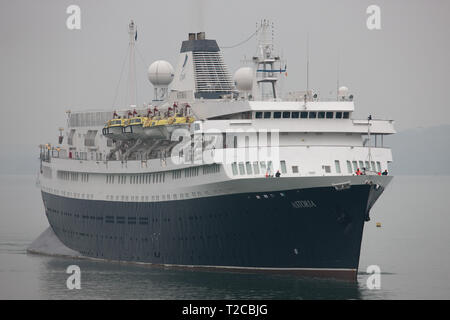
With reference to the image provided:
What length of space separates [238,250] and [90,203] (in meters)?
20.4

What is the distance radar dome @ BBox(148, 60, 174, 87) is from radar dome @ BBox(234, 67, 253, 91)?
31.1ft

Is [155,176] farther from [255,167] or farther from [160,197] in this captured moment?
[255,167]

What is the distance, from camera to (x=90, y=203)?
94500 mm

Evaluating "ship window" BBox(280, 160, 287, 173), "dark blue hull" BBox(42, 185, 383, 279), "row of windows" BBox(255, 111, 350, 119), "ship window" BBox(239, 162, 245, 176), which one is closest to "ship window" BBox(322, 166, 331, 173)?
"dark blue hull" BBox(42, 185, 383, 279)

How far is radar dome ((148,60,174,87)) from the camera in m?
96.7

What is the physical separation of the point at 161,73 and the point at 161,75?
162mm

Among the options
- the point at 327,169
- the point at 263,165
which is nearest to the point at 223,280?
the point at 263,165

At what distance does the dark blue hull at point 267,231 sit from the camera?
74625mm

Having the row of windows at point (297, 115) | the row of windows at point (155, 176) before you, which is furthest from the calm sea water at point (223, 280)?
the row of windows at point (297, 115)

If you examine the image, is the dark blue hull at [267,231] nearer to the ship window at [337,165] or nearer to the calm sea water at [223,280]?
the calm sea water at [223,280]

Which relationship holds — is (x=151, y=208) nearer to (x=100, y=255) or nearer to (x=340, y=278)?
(x=100, y=255)

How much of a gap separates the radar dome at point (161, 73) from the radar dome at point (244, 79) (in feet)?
31.1

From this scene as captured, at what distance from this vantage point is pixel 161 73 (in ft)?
317

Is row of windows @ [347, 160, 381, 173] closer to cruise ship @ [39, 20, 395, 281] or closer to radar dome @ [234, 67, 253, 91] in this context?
cruise ship @ [39, 20, 395, 281]
